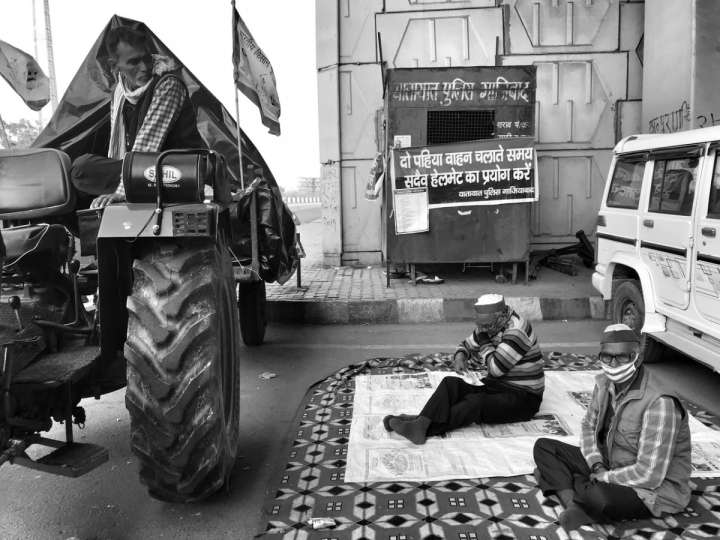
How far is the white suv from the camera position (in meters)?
4.66

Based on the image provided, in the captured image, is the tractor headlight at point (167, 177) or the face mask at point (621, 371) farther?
the face mask at point (621, 371)

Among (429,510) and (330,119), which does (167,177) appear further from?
(330,119)

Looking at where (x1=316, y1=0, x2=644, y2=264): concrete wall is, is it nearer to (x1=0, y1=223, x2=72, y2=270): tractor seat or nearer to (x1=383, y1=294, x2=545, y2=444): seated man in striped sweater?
(x1=383, y1=294, x2=545, y2=444): seated man in striped sweater

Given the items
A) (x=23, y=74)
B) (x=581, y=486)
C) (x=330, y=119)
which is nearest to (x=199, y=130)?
(x=23, y=74)

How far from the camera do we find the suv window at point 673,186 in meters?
4.96

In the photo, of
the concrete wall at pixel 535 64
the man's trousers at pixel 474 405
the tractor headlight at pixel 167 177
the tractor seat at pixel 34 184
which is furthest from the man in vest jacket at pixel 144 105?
the concrete wall at pixel 535 64

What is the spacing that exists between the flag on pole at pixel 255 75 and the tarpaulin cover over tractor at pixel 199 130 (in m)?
0.59

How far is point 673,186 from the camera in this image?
205 inches

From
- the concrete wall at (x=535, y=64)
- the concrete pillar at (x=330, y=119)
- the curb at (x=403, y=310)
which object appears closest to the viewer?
the curb at (x=403, y=310)

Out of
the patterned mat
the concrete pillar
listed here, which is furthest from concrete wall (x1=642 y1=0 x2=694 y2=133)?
the patterned mat

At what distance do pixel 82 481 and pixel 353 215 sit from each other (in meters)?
7.90

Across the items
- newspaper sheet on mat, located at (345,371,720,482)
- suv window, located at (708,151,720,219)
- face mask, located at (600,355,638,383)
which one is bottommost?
newspaper sheet on mat, located at (345,371,720,482)

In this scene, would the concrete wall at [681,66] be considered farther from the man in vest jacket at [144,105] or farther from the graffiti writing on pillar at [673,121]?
the man in vest jacket at [144,105]

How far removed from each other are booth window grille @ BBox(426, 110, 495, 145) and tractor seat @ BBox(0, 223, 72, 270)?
639 centimetres
